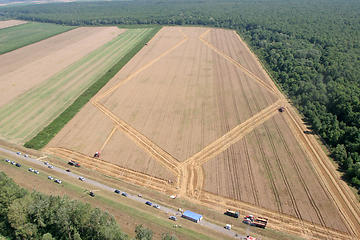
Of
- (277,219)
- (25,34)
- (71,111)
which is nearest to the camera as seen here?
(277,219)

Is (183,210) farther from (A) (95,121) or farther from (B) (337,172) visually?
(A) (95,121)

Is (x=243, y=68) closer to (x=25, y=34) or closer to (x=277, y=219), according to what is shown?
(x=277, y=219)

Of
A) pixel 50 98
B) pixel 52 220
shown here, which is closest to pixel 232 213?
pixel 52 220

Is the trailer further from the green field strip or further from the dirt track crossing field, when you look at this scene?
the green field strip

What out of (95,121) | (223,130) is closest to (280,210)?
(223,130)

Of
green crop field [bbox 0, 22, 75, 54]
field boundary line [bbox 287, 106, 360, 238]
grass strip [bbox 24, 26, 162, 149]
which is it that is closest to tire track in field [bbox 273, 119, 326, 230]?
field boundary line [bbox 287, 106, 360, 238]

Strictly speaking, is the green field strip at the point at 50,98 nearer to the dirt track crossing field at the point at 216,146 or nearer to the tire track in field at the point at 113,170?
the dirt track crossing field at the point at 216,146

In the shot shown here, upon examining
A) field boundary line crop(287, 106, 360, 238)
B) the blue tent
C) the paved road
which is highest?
field boundary line crop(287, 106, 360, 238)

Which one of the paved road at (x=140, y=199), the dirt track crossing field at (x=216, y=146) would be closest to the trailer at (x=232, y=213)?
the dirt track crossing field at (x=216, y=146)
